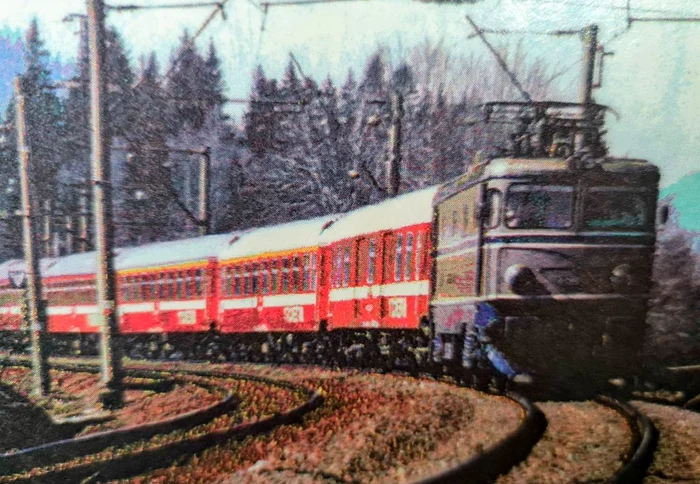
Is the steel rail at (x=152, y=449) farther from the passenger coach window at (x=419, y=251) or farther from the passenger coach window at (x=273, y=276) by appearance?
the passenger coach window at (x=273, y=276)

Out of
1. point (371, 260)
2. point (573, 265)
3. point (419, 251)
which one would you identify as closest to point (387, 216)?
point (419, 251)

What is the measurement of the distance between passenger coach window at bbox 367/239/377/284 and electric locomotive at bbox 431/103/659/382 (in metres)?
0.79

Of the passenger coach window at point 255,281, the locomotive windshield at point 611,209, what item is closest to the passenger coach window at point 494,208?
the locomotive windshield at point 611,209

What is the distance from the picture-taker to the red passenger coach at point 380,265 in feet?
12.9

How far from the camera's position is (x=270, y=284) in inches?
249

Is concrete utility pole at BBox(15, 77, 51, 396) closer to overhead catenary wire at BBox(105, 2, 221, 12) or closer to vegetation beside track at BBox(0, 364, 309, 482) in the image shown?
overhead catenary wire at BBox(105, 2, 221, 12)

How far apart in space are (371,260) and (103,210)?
196 cm

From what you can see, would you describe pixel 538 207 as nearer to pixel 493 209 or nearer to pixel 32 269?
pixel 493 209

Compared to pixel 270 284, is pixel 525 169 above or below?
above

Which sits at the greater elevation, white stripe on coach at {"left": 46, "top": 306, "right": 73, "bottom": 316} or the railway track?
white stripe on coach at {"left": 46, "top": 306, "right": 73, "bottom": 316}

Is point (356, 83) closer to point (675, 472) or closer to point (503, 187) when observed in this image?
point (503, 187)

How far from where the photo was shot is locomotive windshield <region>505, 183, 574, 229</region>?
Answer: 364cm

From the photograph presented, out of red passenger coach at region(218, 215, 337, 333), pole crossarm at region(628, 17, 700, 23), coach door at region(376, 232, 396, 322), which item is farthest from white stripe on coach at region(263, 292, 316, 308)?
pole crossarm at region(628, 17, 700, 23)

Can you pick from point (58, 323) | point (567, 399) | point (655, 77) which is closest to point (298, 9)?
point (655, 77)
